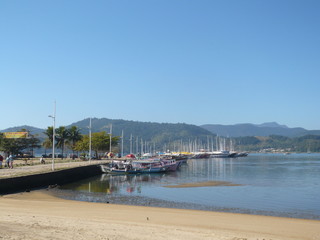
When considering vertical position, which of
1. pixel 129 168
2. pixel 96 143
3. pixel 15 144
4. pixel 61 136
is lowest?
pixel 129 168

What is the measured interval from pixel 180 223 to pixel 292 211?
1138cm

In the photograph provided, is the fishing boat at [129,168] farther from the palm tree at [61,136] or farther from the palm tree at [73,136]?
the palm tree at [73,136]

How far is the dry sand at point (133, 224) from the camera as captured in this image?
15023 millimetres

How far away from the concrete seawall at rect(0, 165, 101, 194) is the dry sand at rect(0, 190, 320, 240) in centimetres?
749

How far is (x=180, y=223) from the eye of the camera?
1916 centimetres

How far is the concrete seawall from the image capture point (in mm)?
31359

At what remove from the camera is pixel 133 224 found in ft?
58.6

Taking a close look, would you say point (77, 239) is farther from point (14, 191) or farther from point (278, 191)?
point (278, 191)

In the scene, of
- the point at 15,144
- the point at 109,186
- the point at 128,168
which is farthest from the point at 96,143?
the point at 109,186

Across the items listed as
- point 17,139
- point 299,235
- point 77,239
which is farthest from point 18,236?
point 17,139

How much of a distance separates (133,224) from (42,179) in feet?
79.7

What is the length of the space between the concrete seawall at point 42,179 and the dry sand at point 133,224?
7492 mm

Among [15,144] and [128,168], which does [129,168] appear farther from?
[15,144]

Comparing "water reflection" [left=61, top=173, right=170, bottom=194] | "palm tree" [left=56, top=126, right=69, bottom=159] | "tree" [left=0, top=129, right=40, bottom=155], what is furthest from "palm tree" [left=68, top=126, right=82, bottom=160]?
"water reflection" [left=61, top=173, right=170, bottom=194]
